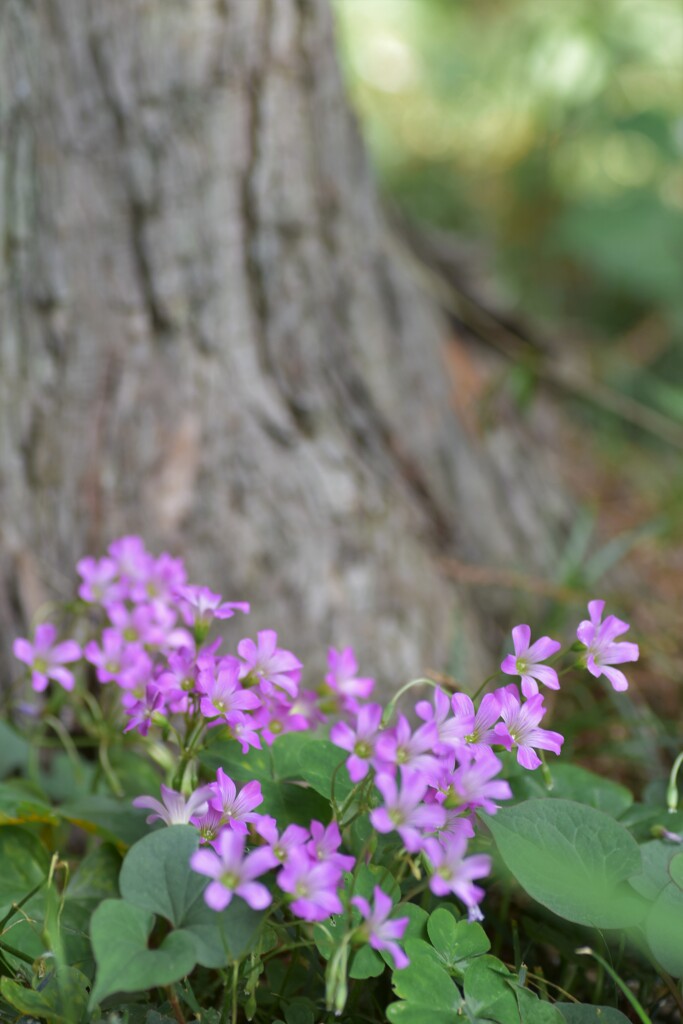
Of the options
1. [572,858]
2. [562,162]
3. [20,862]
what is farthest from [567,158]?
[20,862]

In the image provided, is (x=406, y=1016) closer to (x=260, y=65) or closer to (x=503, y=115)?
(x=260, y=65)

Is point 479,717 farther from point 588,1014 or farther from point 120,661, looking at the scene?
point 120,661

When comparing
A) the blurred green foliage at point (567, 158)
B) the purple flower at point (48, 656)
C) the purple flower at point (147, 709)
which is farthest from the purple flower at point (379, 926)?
the blurred green foliage at point (567, 158)

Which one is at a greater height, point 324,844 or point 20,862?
point 324,844

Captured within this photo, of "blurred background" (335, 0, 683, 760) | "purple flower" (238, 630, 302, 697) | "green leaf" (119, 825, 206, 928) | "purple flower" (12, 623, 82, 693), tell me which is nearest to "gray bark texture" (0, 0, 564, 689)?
"purple flower" (12, 623, 82, 693)

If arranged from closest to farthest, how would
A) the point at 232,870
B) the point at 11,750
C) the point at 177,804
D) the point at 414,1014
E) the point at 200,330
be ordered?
the point at 232,870, the point at 414,1014, the point at 177,804, the point at 11,750, the point at 200,330

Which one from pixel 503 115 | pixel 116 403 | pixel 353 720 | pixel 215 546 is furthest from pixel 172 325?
pixel 503 115

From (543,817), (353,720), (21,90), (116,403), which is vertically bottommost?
(353,720)
